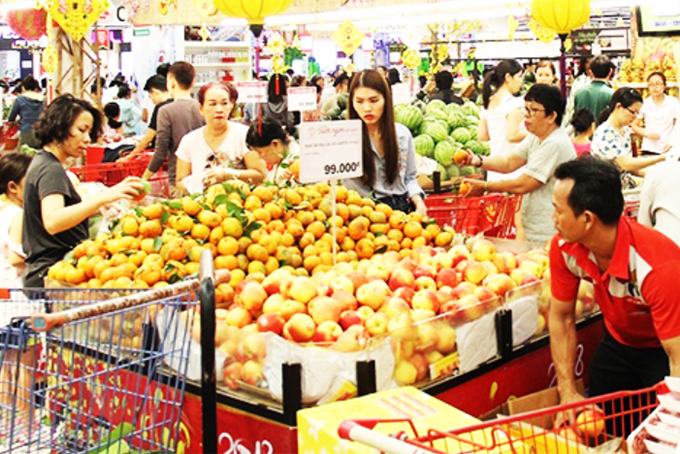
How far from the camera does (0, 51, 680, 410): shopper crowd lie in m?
2.66

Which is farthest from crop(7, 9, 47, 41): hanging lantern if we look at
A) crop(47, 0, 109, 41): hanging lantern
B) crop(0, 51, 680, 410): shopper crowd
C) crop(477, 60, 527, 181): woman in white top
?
crop(477, 60, 527, 181): woman in white top

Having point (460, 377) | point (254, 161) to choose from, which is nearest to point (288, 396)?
point (460, 377)

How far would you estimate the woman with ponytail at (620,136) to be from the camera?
6613 mm

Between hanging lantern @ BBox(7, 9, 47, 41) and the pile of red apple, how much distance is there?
9.89 m

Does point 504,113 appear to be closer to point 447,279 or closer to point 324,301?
point 447,279

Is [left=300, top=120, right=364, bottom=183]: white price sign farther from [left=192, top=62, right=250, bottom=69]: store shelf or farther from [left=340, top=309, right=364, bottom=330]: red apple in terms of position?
[left=192, top=62, right=250, bottom=69]: store shelf

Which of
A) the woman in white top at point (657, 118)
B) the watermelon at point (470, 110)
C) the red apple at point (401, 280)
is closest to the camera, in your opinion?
the red apple at point (401, 280)

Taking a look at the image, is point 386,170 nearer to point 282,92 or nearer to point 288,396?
point 288,396

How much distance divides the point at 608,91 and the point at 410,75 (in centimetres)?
975

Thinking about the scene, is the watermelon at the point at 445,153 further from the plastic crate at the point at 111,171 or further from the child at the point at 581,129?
the plastic crate at the point at 111,171

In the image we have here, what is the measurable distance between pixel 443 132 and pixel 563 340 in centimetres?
439

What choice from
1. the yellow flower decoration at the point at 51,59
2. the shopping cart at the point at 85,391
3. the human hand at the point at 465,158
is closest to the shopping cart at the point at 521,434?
the shopping cart at the point at 85,391

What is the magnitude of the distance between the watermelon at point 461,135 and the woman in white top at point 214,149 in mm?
2524

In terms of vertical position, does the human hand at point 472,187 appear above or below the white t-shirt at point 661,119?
below
